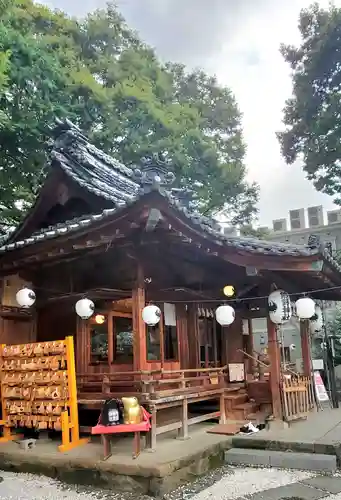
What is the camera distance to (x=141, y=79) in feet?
70.5

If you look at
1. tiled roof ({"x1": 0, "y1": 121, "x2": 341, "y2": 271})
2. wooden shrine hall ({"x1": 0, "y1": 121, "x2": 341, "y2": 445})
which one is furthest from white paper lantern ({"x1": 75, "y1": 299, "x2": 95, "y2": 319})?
tiled roof ({"x1": 0, "y1": 121, "x2": 341, "y2": 271})

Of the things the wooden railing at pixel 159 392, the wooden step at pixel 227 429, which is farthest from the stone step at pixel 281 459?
the wooden railing at pixel 159 392

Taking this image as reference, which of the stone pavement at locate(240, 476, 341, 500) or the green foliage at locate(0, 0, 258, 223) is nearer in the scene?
the stone pavement at locate(240, 476, 341, 500)

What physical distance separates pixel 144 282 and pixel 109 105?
12.5 metres

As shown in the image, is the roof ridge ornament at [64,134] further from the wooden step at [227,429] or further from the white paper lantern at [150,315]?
the wooden step at [227,429]

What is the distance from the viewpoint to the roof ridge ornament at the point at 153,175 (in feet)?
21.7

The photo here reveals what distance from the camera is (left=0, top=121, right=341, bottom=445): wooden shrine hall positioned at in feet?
25.3

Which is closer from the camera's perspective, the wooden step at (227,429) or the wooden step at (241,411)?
the wooden step at (227,429)

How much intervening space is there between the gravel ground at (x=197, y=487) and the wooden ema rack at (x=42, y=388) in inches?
37.2

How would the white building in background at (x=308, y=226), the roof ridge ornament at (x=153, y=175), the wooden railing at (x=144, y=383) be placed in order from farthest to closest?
the white building in background at (x=308, y=226) < the wooden railing at (x=144, y=383) < the roof ridge ornament at (x=153, y=175)

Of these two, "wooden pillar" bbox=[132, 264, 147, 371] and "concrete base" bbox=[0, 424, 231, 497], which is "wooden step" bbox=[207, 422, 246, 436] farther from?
"wooden pillar" bbox=[132, 264, 147, 371]

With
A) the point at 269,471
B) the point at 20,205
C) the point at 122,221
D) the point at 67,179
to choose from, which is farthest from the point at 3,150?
the point at 269,471

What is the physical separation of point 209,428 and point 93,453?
2734 millimetres

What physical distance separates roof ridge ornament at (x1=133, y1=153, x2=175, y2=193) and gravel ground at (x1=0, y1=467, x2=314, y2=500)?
4.32 metres
